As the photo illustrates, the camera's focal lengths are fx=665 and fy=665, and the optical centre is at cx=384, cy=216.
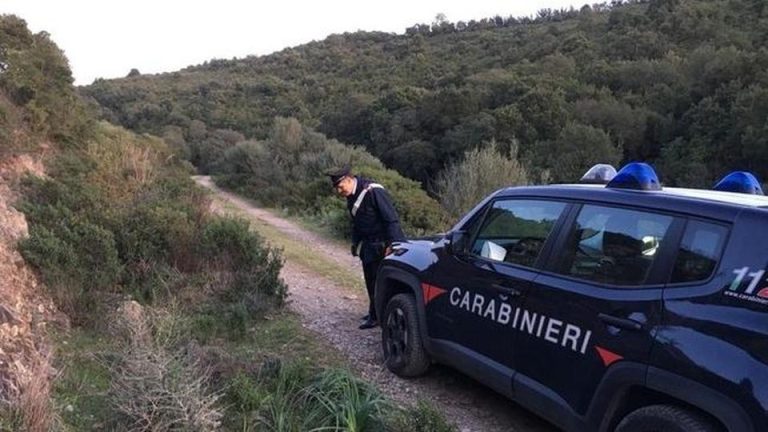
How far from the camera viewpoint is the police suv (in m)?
2.96

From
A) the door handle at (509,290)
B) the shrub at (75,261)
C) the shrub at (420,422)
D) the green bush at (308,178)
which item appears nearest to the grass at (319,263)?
the green bush at (308,178)

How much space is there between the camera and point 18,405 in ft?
11.2

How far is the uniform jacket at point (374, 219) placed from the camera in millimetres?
6863

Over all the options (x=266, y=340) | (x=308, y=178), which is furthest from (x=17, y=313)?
(x=308, y=178)

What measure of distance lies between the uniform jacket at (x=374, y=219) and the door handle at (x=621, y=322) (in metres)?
3.47

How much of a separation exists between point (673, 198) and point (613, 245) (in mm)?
426

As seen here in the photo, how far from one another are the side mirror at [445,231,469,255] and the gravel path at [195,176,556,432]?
45.8 inches

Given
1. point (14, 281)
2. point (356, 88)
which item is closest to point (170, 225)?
point (14, 281)

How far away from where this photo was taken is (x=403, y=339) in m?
5.57

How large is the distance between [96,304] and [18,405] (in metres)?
3.10

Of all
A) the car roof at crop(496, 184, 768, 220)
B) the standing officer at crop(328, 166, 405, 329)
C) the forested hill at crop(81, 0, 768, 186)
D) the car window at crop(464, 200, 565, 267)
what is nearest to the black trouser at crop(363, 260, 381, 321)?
the standing officer at crop(328, 166, 405, 329)

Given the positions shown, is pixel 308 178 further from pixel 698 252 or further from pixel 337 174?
pixel 698 252

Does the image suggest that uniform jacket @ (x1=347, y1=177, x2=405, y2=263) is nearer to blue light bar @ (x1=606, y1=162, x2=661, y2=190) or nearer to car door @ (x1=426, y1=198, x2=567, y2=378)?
car door @ (x1=426, y1=198, x2=567, y2=378)

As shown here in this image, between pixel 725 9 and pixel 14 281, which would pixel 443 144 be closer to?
pixel 725 9
